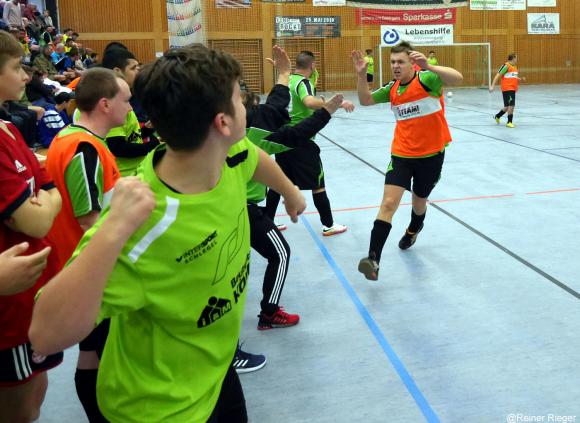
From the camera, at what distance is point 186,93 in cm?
136

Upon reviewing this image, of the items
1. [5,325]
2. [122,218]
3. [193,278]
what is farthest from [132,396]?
[5,325]

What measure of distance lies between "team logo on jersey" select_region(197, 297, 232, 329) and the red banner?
24.6 m

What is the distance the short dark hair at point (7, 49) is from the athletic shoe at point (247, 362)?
1.97 meters

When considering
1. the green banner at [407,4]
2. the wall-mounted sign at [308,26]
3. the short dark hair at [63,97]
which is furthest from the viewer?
the wall-mounted sign at [308,26]

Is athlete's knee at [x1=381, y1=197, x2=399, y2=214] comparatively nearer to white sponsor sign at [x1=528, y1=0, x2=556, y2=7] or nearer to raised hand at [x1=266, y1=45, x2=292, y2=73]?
raised hand at [x1=266, y1=45, x2=292, y2=73]

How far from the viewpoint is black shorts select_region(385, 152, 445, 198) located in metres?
4.81

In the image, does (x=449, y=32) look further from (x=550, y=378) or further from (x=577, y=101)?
(x=550, y=378)

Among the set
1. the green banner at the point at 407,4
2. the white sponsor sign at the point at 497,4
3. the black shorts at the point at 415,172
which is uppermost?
the white sponsor sign at the point at 497,4

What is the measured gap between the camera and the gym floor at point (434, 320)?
9.31 feet

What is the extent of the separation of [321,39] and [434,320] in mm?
24283

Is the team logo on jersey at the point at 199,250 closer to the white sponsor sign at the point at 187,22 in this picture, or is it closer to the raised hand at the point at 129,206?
the raised hand at the point at 129,206

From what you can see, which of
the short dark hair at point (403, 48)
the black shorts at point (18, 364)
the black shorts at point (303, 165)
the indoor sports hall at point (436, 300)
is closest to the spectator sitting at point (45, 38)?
the indoor sports hall at point (436, 300)

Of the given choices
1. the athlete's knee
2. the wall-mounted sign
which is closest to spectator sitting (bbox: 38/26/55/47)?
the wall-mounted sign

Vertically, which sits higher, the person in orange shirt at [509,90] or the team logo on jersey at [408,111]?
the person in orange shirt at [509,90]
